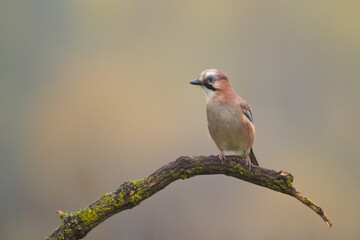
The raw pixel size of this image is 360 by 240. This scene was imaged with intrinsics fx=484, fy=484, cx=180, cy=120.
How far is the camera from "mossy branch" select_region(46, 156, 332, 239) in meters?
3.40

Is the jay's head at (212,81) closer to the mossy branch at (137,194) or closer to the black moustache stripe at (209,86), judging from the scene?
the black moustache stripe at (209,86)

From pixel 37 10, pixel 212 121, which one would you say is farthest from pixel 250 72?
pixel 37 10

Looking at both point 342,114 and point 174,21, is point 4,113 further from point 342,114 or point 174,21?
point 342,114

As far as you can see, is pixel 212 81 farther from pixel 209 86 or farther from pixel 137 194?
pixel 137 194

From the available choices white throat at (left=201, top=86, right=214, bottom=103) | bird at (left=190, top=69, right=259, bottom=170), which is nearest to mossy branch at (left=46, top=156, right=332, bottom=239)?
bird at (left=190, top=69, right=259, bottom=170)

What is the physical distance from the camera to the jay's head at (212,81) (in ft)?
12.8

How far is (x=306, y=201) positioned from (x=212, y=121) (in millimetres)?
1020

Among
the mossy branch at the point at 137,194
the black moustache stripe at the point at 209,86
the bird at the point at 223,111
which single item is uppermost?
the black moustache stripe at the point at 209,86

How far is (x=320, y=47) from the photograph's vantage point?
6234 millimetres

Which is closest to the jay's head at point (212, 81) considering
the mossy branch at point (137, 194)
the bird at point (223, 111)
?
the bird at point (223, 111)

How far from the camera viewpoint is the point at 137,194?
3.42 m

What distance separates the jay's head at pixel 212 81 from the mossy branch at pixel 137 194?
653 mm

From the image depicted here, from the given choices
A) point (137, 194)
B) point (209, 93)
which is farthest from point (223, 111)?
point (137, 194)

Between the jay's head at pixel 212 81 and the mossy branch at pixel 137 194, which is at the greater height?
the jay's head at pixel 212 81
